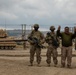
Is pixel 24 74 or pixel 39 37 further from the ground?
pixel 39 37

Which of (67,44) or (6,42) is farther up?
(67,44)

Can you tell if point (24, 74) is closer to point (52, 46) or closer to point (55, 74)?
point (55, 74)

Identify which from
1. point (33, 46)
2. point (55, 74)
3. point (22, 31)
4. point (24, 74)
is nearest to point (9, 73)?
point (24, 74)

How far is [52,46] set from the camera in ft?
A: 50.2

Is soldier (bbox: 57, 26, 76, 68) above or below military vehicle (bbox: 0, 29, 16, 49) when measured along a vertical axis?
above

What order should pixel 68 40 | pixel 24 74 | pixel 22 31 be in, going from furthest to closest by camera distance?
pixel 22 31, pixel 68 40, pixel 24 74

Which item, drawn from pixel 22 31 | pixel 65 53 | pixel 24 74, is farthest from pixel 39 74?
pixel 22 31

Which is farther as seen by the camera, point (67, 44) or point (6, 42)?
point (6, 42)

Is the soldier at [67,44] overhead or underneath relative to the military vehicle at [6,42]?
overhead

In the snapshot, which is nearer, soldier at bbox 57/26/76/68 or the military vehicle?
soldier at bbox 57/26/76/68

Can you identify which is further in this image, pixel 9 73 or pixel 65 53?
pixel 65 53

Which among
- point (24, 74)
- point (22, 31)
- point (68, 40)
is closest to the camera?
point (24, 74)

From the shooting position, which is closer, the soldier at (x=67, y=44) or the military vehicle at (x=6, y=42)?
the soldier at (x=67, y=44)

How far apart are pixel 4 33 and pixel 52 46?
2580cm
